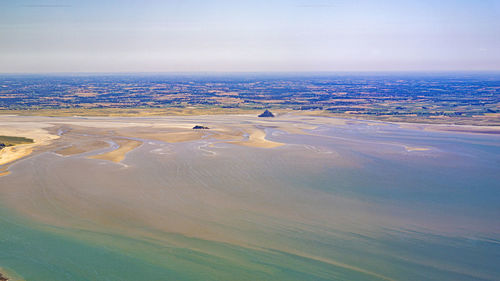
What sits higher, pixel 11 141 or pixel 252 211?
pixel 11 141

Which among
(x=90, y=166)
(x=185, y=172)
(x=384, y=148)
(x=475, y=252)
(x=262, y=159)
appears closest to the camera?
(x=475, y=252)

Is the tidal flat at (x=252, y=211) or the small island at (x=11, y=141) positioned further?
the small island at (x=11, y=141)

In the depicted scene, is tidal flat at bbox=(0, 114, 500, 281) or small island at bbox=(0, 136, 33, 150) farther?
small island at bbox=(0, 136, 33, 150)

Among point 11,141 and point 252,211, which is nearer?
point 252,211

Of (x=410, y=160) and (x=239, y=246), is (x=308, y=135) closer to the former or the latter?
(x=410, y=160)

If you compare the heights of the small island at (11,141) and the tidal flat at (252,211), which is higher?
the small island at (11,141)

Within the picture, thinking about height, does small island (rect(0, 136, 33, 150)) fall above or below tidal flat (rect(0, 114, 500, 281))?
above

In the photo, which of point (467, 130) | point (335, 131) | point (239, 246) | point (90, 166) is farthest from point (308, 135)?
point (239, 246)

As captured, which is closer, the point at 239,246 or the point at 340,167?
the point at 239,246
